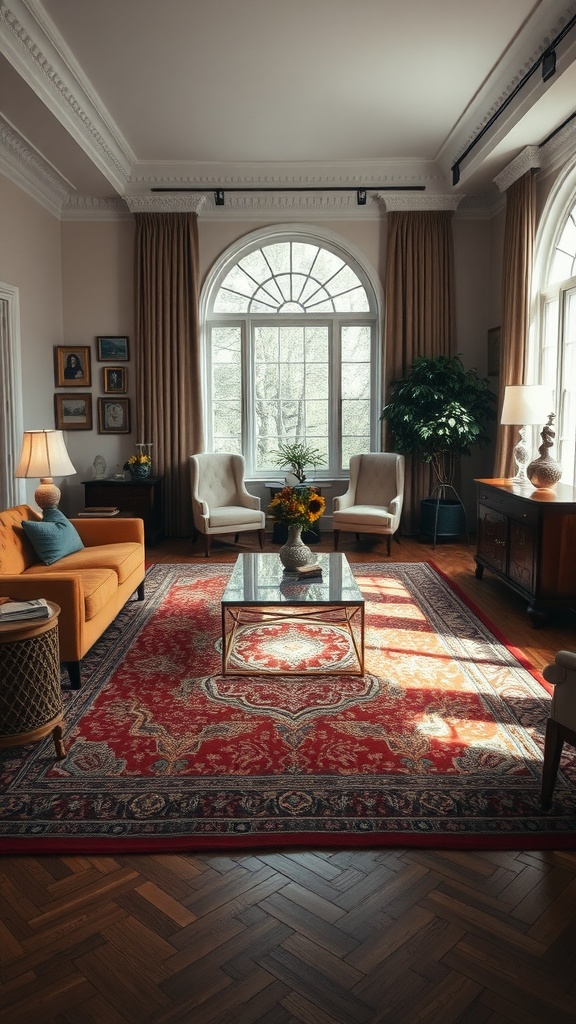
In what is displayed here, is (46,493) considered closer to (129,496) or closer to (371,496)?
(129,496)

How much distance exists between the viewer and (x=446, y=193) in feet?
24.1

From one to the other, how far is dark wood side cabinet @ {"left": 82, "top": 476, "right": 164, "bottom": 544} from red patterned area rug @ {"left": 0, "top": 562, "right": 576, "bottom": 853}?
272 cm

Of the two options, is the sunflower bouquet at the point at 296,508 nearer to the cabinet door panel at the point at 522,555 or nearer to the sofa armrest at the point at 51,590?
the sofa armrest at the point at 51,590

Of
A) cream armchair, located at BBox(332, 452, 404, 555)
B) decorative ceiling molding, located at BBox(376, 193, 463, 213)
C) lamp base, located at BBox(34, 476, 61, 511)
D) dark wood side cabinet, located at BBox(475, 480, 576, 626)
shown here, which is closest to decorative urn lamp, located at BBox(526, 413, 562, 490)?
dark wood side cabinet, located at BBox(475, 480, 576, 626)

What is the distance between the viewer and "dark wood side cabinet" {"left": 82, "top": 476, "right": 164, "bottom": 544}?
23.4 ft

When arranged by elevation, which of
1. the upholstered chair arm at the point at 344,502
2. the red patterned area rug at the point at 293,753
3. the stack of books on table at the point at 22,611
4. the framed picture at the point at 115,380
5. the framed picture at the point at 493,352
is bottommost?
the red patterned area rug at the point at 293,753

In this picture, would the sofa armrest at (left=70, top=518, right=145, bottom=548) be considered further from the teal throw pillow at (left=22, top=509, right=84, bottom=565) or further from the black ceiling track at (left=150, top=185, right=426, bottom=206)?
the black ceiling track at (left=150, top=185, right=426, bottom=206)

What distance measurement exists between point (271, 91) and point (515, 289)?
2625 millimetres

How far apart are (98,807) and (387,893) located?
1.06m

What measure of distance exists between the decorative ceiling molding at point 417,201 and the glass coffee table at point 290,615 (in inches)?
175

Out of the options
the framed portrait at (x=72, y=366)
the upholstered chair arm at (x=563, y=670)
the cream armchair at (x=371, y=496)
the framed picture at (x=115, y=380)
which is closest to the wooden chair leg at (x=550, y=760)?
the upholstered chair arm at (x=563, y=670)

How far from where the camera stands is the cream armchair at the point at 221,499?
6.81m

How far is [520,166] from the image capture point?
20.0ft

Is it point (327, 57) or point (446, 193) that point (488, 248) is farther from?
point (327, 57)
